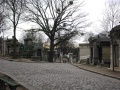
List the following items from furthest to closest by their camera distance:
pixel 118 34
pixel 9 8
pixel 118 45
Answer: pixel 9 8 → pixel 118 45 → pixel 118 34

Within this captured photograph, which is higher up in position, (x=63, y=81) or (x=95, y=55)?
(x=95, y=55)

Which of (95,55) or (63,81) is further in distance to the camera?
(95,55)

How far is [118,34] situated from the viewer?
979 inches

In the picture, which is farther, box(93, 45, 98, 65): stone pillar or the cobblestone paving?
box(93, 45, 98, 65): stone pillar

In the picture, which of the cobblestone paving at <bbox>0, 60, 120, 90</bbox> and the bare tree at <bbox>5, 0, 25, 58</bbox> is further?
the bare tree at <bbox>5, 0, 25, 58</bbox>

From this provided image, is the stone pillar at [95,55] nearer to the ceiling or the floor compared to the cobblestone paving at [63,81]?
nearer to the ceiling

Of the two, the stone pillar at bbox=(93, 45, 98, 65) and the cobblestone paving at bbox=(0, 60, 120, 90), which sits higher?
the stone pillar at bbox=(93, 45, 98, 65)

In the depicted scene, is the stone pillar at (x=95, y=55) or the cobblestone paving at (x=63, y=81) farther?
the stone pillar at (x=95, y=55)

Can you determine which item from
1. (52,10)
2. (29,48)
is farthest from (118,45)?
(29,48)

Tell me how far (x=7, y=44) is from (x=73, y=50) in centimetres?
3552

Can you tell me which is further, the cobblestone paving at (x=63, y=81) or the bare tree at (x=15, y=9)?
the bare tree at (x=15, y=9)

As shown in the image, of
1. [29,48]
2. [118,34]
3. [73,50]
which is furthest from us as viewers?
[73,50]

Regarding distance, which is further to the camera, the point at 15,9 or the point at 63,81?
the point at 15,9

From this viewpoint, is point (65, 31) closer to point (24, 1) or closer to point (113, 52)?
point (24, 1)
